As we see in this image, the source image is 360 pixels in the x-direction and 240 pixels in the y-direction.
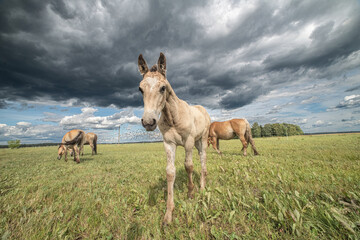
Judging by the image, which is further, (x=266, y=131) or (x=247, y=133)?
(x=266, y=131)

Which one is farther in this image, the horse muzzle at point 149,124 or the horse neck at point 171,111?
the horse neck at point 171,111

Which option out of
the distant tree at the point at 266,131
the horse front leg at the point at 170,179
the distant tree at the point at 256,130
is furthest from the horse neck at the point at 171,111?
the distant tree at the point at 266,131

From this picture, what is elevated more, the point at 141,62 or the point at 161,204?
the point at 141,62

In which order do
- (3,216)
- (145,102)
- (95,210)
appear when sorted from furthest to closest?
1. (95,210)
2. (3,216)
3. (145,102)

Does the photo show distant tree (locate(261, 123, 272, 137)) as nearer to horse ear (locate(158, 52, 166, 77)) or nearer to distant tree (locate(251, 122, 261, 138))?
distant tree (locate(251, 122, 261, 138))

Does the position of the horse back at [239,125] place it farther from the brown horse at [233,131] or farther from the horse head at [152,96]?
the horse head at [152,96]

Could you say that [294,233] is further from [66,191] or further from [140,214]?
[66,191]

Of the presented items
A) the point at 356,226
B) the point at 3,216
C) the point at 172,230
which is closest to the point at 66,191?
the point at 3,216

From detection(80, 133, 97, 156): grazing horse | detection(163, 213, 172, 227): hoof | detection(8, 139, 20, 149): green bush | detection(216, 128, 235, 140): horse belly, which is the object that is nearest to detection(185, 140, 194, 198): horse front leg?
detection(163, 213, 172, 227): hoof

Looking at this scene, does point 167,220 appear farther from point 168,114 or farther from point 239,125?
point 239,125

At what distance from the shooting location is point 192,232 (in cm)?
228

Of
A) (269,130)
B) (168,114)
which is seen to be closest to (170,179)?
(168,114)

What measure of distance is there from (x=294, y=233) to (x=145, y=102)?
3.00 meters

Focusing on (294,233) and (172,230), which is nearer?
(294,233)
